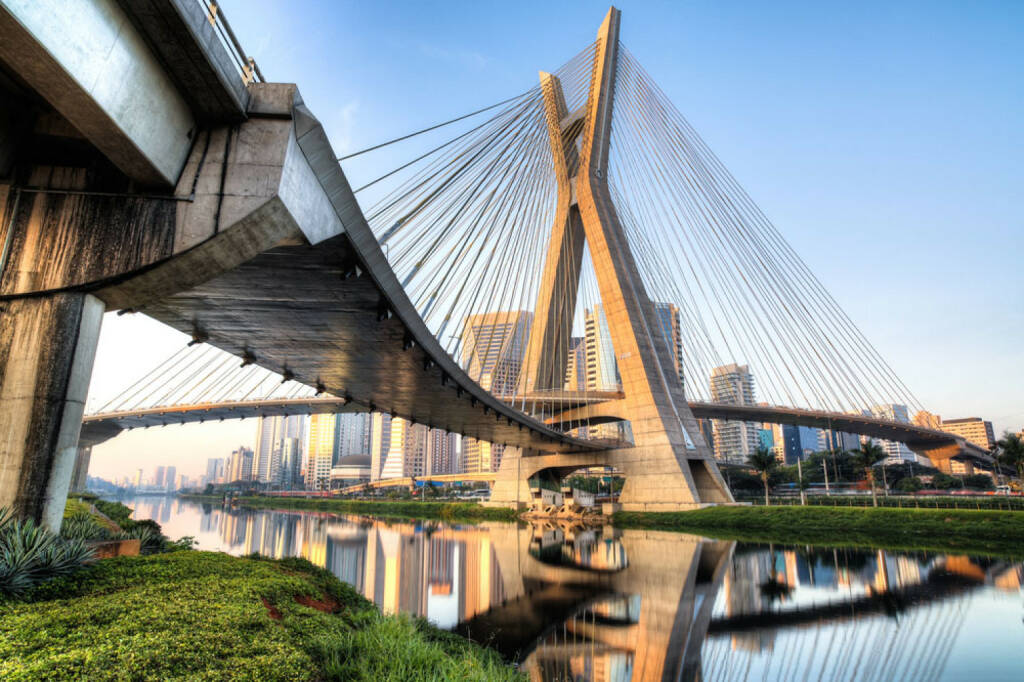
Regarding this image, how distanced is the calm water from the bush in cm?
594

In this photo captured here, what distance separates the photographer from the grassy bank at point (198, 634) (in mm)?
4309

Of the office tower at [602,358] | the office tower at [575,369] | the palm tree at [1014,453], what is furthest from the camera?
the office tower at [602,358]

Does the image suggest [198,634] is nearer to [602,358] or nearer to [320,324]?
[320,324]

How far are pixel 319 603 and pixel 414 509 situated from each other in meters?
50.1

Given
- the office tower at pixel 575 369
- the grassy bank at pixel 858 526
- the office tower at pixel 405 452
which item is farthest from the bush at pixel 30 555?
the office tower at pixel 405 452

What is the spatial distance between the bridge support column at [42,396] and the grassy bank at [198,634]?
4.10 ft

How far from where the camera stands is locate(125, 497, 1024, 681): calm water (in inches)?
309

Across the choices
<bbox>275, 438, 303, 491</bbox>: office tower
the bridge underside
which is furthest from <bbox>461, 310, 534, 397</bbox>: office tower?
<bbox>275, 438, 303, 491</bbox>: office tower

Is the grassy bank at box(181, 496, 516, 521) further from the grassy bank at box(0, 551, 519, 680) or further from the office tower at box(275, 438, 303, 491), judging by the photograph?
the office tower at box(275, 438, 303, 491)

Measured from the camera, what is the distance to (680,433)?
3538cm

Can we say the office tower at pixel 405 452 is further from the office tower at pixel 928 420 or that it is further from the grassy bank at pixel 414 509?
the office tower at pixel 928 420

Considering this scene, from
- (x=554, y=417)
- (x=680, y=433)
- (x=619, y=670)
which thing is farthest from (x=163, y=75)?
(x=554, y=417)

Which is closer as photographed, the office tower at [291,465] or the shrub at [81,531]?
the shrub at [81,531]

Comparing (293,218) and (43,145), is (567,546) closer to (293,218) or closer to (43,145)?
(293,218)
